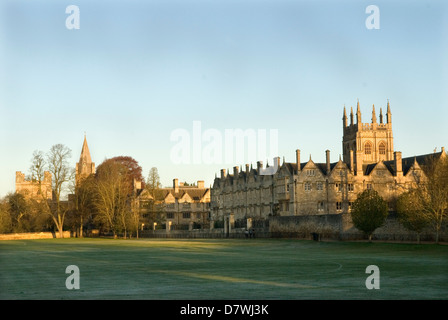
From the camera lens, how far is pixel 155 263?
33000 millimetres

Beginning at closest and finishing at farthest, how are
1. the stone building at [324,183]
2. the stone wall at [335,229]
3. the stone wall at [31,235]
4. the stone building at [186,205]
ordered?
1. the stone wall at [335,229]
2. the stone building at [324,183]
3. the stone wall at [31,235]
4. the stone building at [186,205]

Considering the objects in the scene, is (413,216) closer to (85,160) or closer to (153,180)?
(153,180)

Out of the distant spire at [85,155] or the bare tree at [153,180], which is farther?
the distant spire at [85,155]

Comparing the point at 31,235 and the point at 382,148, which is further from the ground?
the point at 382,148

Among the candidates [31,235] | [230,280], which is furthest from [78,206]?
[230,280]

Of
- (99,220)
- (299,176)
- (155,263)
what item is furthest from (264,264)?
(99,220)

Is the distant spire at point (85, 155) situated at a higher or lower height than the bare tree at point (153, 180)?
higher

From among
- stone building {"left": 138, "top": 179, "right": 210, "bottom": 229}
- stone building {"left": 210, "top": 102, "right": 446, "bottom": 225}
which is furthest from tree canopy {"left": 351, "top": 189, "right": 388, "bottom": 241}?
stone building {"left": 138, "top": 179, "right": 210, "bottom": 229}

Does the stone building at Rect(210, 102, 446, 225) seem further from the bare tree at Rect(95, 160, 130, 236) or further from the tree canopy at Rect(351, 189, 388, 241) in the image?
the tree canopy at Rect(351, 189, 388, 241)

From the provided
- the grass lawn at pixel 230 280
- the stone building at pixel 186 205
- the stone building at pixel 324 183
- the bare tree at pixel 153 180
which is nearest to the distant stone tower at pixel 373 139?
the stone building at pixel 186 205

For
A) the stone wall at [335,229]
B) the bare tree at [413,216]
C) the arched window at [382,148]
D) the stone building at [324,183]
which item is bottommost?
the stone wall at [335,229]

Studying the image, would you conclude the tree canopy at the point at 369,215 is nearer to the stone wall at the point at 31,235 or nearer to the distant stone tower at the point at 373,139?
the stone wall at the point at 31,235

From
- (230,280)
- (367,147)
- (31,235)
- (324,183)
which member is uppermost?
(367,147)
